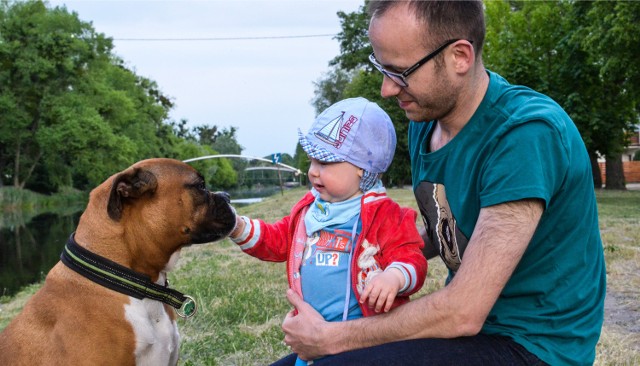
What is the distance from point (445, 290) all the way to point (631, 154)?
8407 cm

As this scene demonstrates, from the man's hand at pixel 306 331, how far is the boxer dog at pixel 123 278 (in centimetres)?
88

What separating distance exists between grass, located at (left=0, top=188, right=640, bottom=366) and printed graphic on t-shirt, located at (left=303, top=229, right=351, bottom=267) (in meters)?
1.96

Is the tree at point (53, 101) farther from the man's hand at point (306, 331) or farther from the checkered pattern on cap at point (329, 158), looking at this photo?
the man's hand at point (306, 331)

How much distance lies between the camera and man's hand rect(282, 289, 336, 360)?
2.92 metres

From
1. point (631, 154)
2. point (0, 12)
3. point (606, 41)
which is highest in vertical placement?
point (0, 12)

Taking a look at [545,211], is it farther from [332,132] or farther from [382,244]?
[332,132]

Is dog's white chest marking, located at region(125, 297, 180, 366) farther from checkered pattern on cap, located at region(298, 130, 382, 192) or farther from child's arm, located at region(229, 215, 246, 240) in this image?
checkered pattern on cap, located at region(298, 130, 382, 192)

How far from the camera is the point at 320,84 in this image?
76.8 meters

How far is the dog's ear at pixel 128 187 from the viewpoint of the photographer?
3.75 metres

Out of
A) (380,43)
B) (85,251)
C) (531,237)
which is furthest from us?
(85,251)

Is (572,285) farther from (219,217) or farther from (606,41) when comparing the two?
(606,41)

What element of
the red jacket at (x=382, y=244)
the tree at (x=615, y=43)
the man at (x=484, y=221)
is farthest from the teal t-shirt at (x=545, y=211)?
the tree at (x=615, y=43)

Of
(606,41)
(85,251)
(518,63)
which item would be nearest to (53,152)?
(518,63)

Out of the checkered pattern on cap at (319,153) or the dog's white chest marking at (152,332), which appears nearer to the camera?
the checkered pattern on cap at (319,153)
